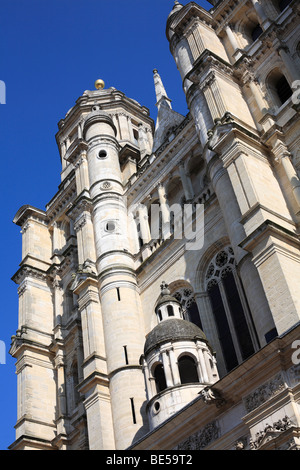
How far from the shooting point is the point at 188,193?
24.3 metres

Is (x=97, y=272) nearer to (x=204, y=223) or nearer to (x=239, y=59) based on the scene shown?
(x=204, y=223)

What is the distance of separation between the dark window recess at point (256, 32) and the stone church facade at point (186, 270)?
5 centimetres

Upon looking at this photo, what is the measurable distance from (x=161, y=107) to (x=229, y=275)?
1157 centimetres

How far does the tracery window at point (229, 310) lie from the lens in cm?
1983

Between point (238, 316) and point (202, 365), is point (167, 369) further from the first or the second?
point (238, 316)

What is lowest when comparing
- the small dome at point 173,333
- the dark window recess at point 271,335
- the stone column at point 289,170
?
the dark window recess at point 271,335

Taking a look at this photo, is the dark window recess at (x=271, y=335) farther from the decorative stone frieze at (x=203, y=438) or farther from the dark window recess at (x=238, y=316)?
the dark window recess at (x=238, y=316)

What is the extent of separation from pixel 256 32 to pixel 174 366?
45.9ft

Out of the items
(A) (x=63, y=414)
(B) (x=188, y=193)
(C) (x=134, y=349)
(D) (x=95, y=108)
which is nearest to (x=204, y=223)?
(B) (x=188, y=193)

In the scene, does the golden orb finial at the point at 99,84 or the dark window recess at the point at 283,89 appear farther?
the golden orb finial at the point at 99,84

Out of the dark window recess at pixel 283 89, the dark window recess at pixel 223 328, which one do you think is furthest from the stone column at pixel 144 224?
the dark window recess at pixel 283 89

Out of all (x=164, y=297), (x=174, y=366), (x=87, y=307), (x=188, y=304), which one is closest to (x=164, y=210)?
(x=188, y=304)

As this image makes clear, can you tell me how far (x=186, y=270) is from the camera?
22.6 m

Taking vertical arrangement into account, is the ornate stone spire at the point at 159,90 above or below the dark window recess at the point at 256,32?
above
